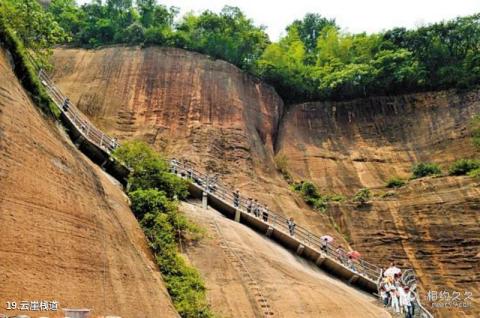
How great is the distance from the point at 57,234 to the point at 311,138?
29297 mm

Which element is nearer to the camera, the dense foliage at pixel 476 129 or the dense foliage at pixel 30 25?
the dense foliage at pixel 30 25

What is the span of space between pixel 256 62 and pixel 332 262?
2199 cm

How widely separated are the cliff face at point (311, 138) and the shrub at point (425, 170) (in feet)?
6.39

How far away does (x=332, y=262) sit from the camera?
76.8ft

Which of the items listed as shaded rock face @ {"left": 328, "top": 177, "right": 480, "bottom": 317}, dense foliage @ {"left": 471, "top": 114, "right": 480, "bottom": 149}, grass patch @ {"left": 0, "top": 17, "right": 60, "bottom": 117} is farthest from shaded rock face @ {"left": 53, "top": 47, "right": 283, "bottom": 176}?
grass patch @ {"left": 0, "top": 17, "right": 60, "bottom": 117}

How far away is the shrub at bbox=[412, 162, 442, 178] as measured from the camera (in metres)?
32.5

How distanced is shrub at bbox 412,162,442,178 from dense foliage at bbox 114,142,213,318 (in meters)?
17.5

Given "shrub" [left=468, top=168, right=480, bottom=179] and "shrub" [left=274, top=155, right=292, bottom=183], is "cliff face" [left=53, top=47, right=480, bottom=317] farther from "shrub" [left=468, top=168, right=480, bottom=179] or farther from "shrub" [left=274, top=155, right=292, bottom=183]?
"shrub" [left=274, top=155, right=292, bottom=183]

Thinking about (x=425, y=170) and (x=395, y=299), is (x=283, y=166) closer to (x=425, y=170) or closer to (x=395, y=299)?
(x=425, y=170)

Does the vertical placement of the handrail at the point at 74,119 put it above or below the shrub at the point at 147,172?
above

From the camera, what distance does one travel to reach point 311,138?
38.8 metres

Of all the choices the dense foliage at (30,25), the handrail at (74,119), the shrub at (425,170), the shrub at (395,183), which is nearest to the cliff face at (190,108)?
the shrub at (395,183)

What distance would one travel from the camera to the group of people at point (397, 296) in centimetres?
1781

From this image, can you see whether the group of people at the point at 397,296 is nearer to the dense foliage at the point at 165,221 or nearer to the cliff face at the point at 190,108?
the dense foliage at the point at 165,221
